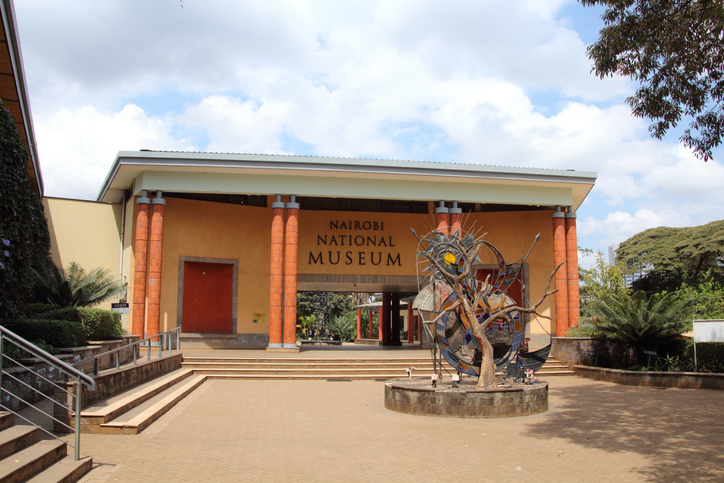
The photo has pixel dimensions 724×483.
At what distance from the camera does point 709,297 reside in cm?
2486

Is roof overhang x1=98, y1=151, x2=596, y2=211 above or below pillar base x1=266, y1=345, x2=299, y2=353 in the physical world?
above

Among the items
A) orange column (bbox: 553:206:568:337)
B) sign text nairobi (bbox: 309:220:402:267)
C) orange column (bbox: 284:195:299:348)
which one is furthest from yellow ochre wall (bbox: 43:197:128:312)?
orange column (bbox: 553:206:568:337)

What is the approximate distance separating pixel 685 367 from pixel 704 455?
9.93 meters

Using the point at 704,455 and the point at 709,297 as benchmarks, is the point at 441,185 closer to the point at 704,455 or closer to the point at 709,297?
the point at 709,297

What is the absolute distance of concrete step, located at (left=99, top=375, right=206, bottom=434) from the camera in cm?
855

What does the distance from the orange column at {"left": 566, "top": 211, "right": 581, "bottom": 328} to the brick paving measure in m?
11.1

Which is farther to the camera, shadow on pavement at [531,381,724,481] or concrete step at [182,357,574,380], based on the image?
concrete step at [182,357,574,380]

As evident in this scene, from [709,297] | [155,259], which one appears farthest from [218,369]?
[709,297]

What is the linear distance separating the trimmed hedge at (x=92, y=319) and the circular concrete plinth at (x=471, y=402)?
26.5 ft

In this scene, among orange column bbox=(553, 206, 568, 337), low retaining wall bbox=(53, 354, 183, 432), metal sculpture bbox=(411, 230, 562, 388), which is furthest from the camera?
orange column bbox=(553, 206, 568, 337)

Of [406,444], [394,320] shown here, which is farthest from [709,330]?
[394,320]

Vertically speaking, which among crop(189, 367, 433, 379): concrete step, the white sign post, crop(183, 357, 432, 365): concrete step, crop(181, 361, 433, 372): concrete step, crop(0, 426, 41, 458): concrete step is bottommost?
crop(189, 367, 433, 379): concrete step

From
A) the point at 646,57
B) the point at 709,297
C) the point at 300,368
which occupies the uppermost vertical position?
the point at 646,57

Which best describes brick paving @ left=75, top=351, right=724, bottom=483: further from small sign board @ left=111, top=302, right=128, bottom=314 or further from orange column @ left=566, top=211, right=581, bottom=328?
orange column @ left=566, top=211, right=581, bottom=328
